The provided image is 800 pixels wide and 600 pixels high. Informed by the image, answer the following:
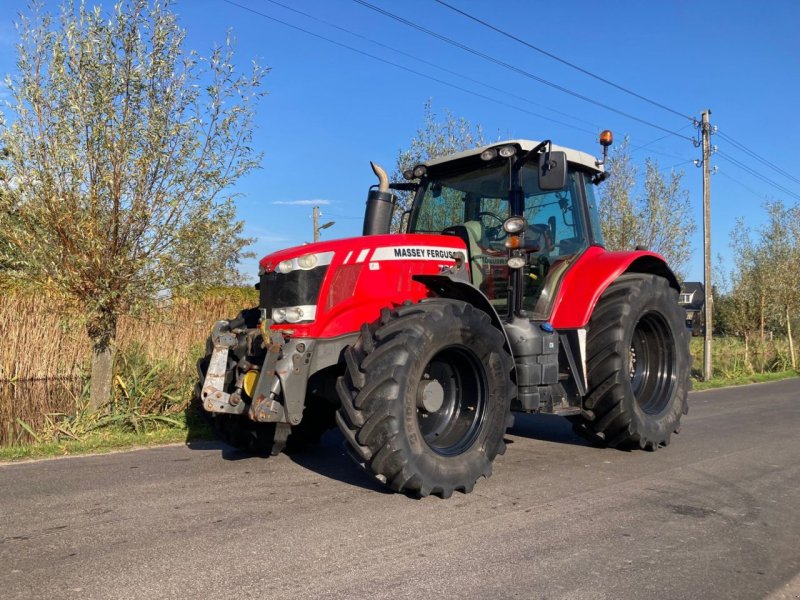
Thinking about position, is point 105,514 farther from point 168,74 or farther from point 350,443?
point 168,74

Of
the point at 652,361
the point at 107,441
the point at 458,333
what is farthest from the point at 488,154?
the point at 107,441

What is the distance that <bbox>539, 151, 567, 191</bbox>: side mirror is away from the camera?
5.48m

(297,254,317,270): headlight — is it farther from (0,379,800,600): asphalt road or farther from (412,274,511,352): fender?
(0,379,800,600): asphalt road

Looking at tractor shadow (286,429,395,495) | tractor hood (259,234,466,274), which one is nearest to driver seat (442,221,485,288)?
tractor hood (259,234,466,274)

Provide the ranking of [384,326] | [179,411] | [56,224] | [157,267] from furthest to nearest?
1. [179,411]
2. [157,267]
3. [56,224]
4. [384,326]

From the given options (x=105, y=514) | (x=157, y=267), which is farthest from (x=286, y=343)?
(x=157, y=267)

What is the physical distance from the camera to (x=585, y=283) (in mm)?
6199

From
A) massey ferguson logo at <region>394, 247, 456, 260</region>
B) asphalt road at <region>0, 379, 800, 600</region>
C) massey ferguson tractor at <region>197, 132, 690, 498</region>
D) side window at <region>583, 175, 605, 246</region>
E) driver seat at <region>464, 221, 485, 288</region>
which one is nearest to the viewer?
asphalt road at <region>0, 379, 800, 600</region>

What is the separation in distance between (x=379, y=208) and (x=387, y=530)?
308cm

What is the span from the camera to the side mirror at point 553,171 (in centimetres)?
548

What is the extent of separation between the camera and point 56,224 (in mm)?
6742

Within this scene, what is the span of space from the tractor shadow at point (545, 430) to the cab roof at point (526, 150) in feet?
8.81

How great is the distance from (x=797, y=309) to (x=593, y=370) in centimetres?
1932

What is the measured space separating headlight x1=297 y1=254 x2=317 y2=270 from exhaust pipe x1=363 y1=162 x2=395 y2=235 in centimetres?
117
